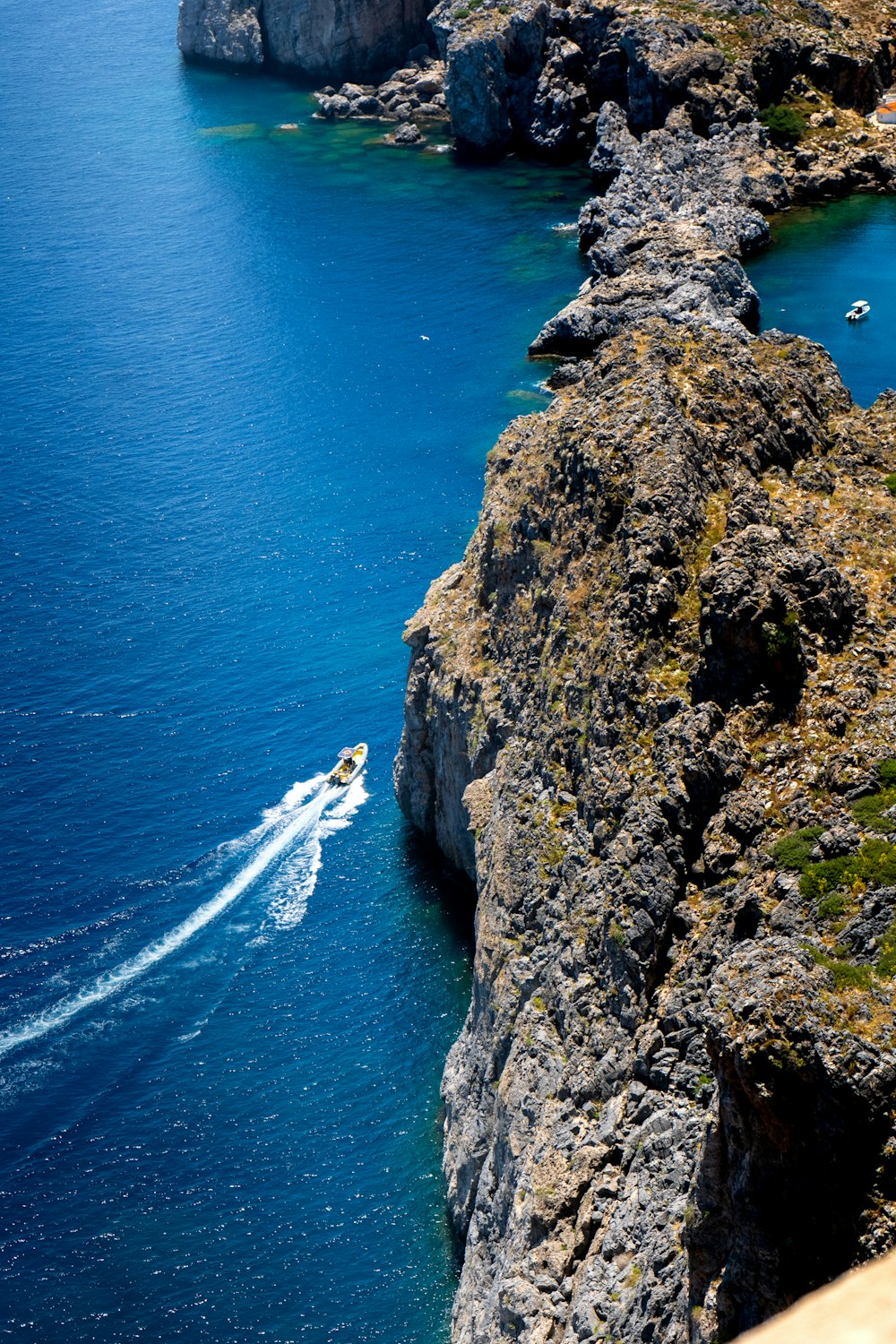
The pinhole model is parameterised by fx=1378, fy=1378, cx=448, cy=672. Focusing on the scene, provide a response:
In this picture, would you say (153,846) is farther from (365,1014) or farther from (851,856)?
(851,856)

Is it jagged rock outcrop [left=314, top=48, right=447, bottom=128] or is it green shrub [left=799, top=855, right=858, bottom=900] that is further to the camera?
jagged rock outcrop [left=314, top=48, right=447, bottom=128]

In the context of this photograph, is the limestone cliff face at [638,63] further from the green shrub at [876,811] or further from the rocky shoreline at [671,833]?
the green shrub at [876,811]

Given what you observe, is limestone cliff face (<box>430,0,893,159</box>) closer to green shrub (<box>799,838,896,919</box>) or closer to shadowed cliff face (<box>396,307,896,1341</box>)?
shadowed cliff face (<box>396,307,896,1341</box>)

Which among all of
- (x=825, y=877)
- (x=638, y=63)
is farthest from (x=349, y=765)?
(x=638, y=63)

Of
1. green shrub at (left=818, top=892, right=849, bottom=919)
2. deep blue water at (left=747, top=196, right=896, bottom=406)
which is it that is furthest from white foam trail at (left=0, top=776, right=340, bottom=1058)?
deep blue water at (left=747, top=196, right=896, bottom=406)

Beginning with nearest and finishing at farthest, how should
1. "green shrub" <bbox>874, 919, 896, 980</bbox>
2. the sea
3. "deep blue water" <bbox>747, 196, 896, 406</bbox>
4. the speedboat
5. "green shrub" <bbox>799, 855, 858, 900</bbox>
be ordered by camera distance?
"green shrub" <bbox>874, 919, 896, 980</bbox> < "green shrub" <bbox>799, 855, 858, 900</bbox> < the sea < the speedboat < "deep blue water" <bbox>747, 196, 896, 406</bbox>

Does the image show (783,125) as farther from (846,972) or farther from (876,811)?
(846,972)
